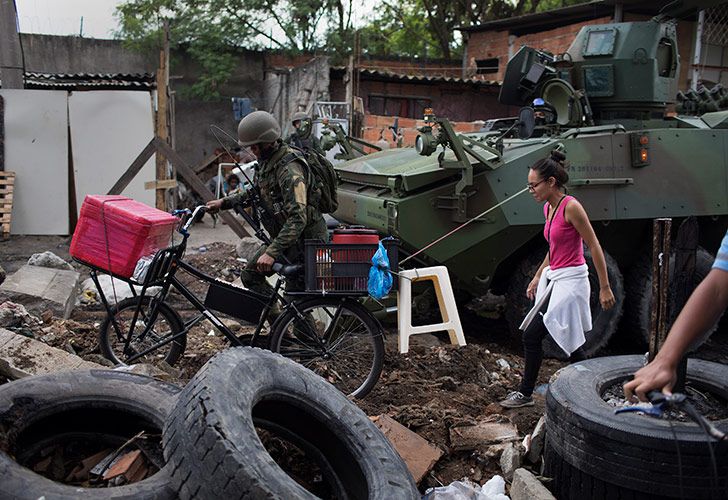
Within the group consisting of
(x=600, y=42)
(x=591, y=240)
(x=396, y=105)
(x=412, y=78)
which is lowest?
(x=591, y=240)

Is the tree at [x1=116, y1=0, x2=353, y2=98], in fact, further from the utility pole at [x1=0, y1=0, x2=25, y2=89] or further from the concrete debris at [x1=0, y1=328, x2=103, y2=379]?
the concrete debris at [x1=0, y1=328, x2=103, y2=379]

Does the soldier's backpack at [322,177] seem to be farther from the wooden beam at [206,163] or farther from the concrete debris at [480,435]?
the wooden beam at [206,163]

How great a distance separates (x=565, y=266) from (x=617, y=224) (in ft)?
7.87

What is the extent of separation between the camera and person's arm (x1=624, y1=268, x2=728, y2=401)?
75.3 inches

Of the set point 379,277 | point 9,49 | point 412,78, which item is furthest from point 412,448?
point 412,78

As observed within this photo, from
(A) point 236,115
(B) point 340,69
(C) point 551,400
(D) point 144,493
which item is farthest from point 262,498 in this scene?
(A) point 236,115

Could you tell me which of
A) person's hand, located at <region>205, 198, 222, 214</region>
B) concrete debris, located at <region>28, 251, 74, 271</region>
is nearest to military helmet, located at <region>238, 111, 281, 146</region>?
person's hand, located at <region>205, 198, 222, 214</region>

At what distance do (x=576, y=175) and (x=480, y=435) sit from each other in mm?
3025

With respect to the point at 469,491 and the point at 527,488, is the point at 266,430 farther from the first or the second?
the point at 527,488

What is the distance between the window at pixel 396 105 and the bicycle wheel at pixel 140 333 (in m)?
12.4

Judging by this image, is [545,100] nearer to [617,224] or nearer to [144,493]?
[617,224]

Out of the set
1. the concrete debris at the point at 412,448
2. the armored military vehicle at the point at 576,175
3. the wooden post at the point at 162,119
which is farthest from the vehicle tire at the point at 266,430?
the wooden post at the point at 162,119

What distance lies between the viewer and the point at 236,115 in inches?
681

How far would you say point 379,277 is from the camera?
4496 mm
